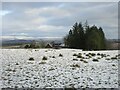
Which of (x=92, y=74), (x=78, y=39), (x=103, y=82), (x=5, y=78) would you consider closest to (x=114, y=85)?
(x=103, y=82)

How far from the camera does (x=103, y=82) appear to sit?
1229 centimetres

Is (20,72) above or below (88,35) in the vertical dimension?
below

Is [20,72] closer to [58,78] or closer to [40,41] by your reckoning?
[58,78]

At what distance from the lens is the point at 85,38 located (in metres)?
61.4

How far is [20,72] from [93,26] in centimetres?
4888

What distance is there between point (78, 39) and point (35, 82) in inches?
1984

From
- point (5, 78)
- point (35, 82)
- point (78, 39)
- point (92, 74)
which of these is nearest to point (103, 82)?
point (92, 74)

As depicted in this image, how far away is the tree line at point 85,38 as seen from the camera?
189 feet

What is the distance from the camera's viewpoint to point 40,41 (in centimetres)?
5753

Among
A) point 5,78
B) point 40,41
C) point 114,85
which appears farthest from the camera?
point 40,41

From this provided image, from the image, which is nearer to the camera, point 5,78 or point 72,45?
point 5,78

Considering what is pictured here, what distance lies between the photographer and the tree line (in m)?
57.5

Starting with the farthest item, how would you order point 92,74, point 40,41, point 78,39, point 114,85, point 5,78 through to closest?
point 78,39 < point 40,41 < point 92,74 < point 5,78 < point 114,85

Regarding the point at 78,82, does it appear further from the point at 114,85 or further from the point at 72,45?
the point at 72,45
